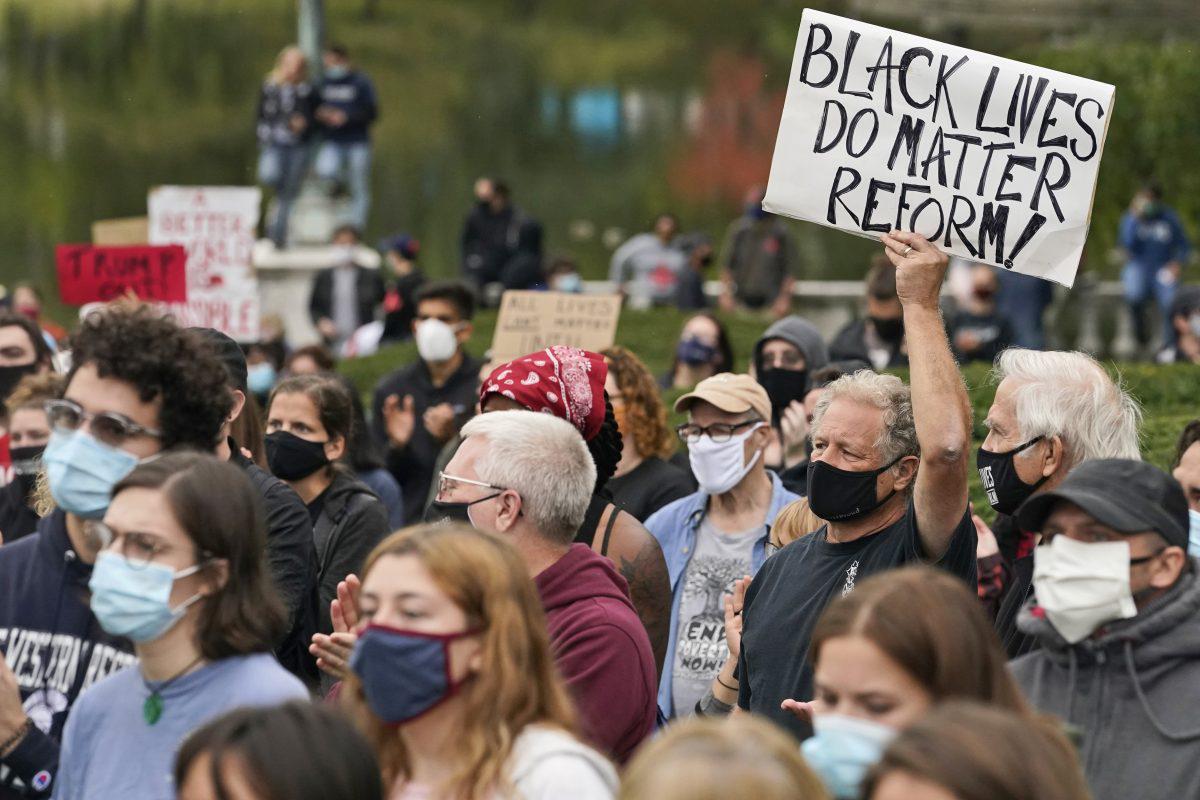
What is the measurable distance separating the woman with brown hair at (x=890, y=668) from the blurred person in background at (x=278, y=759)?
2.47 feet

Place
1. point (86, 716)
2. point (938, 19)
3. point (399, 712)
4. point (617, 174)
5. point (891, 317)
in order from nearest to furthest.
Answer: point (399, 712), point (86, 716), point (891, 317), point (938, 19), point (617, 174)

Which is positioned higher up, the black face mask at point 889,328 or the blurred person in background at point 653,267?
the black face mask at point 889,328

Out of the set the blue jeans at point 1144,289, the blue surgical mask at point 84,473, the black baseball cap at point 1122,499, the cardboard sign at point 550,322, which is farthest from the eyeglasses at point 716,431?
the blue jeans at point 1144,289

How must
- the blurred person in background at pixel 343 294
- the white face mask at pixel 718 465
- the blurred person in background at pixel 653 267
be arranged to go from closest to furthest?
the white face mask at pixel 718 465, the blurred person in background at pixel 343 294, the blurred person in background at pixel 653 267

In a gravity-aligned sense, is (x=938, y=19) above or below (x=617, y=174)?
above

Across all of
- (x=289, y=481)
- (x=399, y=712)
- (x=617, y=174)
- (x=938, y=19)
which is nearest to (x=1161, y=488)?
(x=399, y=712)

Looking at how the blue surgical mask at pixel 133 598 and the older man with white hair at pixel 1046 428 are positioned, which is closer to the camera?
the blue surgical mask at pixel 133 598

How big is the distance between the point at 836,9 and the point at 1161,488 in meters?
23.6

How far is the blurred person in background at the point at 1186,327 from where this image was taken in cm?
1183

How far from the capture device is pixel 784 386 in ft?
27.9

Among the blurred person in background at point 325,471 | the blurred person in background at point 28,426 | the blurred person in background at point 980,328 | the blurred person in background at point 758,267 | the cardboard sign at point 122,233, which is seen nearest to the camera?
the blurred person in background at point 325,471

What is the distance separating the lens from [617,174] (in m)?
30.3

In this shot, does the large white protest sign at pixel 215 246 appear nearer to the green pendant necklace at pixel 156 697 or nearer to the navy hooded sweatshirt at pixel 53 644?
the navy hooded sweatshirt at pixel 53 644

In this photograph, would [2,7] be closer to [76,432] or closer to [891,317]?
[891,317]
